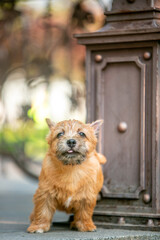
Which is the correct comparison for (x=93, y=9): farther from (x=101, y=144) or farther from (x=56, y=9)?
(x=101, y=144)

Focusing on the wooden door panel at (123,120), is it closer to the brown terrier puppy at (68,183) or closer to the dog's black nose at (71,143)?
the brown terrier puppy at (68,183)

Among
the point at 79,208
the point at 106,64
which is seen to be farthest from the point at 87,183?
the point at 106,64

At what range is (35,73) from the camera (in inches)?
424

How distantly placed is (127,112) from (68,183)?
1.09 m

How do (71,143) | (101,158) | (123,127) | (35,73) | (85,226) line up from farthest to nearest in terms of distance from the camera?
1. (35,73)
2. (123,127)
3. (101,158)
4. (85,226)
5. (71,143)

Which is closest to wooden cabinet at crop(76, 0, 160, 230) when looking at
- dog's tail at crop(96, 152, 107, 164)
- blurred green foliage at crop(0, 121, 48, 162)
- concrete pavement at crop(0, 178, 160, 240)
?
dog's tail at crop(96, 152, 107, 164)

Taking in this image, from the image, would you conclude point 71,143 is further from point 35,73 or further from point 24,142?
point 24,142

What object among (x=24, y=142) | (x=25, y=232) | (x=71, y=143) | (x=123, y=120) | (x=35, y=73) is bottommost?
(x=25, y=232)

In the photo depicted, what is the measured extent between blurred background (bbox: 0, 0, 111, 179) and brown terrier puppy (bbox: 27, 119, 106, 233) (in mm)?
4717

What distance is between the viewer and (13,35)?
428 inches

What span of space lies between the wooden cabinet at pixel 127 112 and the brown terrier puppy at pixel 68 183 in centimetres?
51

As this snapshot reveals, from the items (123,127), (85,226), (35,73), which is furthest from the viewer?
(35,73)

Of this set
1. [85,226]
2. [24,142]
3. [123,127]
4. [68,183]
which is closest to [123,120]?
[123,127]

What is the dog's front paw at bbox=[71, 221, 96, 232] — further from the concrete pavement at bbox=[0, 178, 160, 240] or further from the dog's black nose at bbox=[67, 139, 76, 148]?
the dog's black nose at bbox=[67, 139, 76, 148]
